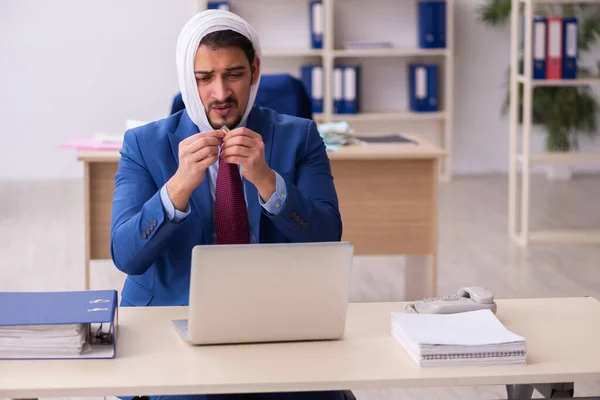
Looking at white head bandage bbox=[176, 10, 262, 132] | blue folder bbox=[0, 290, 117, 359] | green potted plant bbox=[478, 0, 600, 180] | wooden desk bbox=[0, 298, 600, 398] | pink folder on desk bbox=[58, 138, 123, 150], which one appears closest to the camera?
wooden desk bbox=[0, 298, 600, 398]

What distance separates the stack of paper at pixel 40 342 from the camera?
1581 millimetres

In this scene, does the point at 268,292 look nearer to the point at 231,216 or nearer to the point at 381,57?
the point at 231,216

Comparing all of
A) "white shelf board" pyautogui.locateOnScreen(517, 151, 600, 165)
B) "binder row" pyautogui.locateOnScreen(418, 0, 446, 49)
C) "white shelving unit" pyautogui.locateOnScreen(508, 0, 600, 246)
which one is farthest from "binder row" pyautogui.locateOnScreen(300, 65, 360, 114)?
"white shelf board" pyautogui.locateOnScreen(517, 151, 600, 165)

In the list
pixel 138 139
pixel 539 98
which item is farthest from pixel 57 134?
pixel 138 139

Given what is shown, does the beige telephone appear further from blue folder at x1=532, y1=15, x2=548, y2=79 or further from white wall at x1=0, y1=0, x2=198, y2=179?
white wall at x1=0, y1=0, x2=198, y2=179

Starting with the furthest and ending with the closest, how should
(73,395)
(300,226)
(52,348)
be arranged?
1. (300,226)
2. (52,348)
3. (73,395)

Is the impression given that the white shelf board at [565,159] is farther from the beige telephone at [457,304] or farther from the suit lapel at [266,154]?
the beige telephone at [457,304]

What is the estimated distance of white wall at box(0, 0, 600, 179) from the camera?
7160 mm

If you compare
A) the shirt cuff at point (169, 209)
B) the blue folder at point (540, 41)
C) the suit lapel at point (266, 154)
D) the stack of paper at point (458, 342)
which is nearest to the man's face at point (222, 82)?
the suit lapel at point (266, 154)

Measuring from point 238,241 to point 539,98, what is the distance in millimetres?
5369

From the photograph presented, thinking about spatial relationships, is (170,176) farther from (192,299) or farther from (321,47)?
(321,47)

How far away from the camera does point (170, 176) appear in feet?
6.86

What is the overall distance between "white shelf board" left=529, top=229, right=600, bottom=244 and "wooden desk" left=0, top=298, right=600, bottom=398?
12.0 feet

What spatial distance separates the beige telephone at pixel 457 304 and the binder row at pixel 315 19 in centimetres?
539
